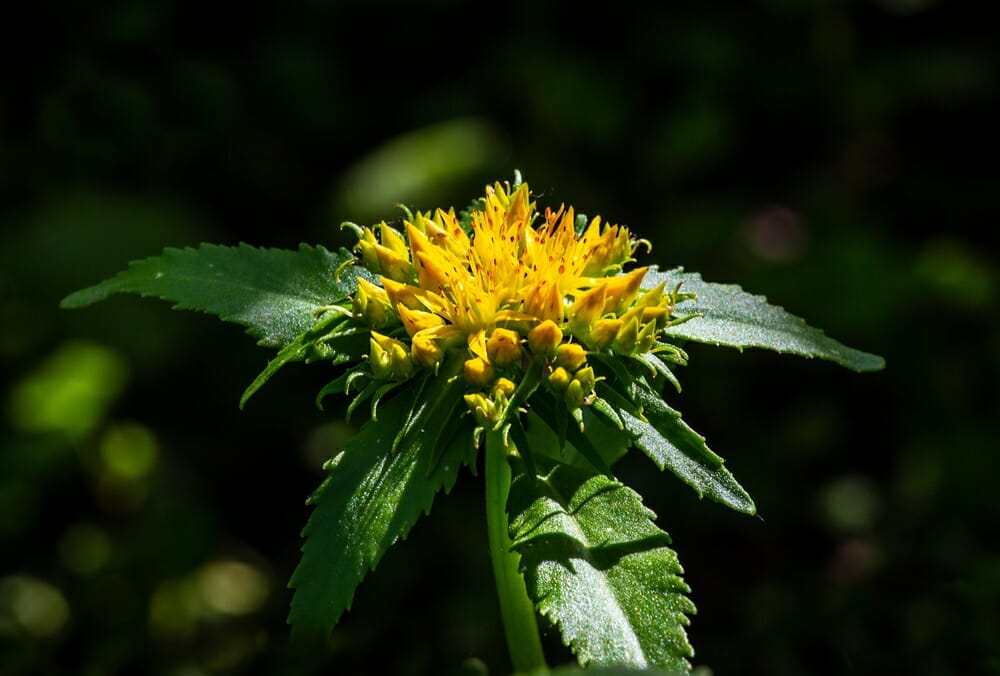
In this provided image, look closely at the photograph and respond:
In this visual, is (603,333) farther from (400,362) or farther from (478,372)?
(400,362)

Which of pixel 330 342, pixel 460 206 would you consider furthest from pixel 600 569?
pixel 460 206

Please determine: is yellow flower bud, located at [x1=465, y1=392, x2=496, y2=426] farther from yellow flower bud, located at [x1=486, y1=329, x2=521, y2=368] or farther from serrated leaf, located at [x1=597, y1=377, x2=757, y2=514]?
serrated leaf, located at [x1=597, y1=377, x2=757, y2=514]

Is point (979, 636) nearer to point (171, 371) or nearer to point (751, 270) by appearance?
point (751, 270)

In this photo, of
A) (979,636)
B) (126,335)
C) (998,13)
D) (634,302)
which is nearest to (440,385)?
(634,302)

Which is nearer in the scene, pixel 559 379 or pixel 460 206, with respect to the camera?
pixel 559 379

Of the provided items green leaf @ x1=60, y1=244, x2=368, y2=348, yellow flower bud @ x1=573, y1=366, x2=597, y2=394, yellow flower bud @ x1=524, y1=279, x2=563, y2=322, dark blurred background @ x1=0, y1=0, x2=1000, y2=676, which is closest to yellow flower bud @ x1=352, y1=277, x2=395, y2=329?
green leaf @ x1=60, y1=244, x2=368, y2=348

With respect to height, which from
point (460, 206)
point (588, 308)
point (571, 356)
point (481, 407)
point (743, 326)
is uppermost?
point (460, 206)

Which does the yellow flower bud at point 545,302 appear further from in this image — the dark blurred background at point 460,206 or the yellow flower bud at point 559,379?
the dark blurred background at point 460,206
